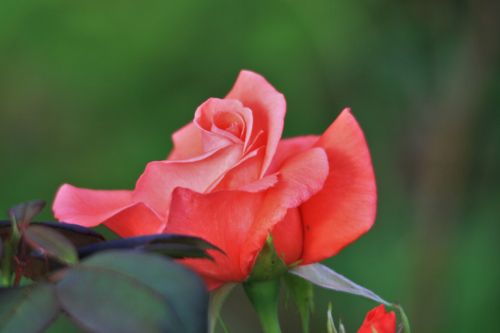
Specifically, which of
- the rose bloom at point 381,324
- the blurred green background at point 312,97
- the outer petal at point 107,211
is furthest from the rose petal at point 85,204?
the blurred green background at point 312,97

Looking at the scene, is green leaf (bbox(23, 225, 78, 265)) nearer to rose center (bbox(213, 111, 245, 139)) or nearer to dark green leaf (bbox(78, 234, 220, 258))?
dark green leaf (bbox(78, 234, 220, 258))

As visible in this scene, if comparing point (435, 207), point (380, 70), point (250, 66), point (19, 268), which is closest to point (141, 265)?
point (19, 268)

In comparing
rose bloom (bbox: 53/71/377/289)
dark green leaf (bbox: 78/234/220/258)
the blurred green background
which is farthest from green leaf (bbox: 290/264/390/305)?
the blurred green background

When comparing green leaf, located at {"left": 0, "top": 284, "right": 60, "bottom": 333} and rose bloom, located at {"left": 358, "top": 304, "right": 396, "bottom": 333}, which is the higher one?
green leaf, located at {"left": 0, "top": 284, "right": 60, "bottom": 333}

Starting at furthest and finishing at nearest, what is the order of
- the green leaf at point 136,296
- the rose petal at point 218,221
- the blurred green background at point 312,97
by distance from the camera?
the blurred green background at point 312,97
the rose petal at point 218,221
the green leaf at point 136,296

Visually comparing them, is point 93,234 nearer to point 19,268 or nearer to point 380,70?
point 19,268

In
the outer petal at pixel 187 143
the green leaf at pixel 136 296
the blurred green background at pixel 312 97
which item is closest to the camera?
the green leaf at pixel 136 296

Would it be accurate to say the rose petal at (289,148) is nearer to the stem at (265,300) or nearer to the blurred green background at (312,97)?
the stem at (265,300)
